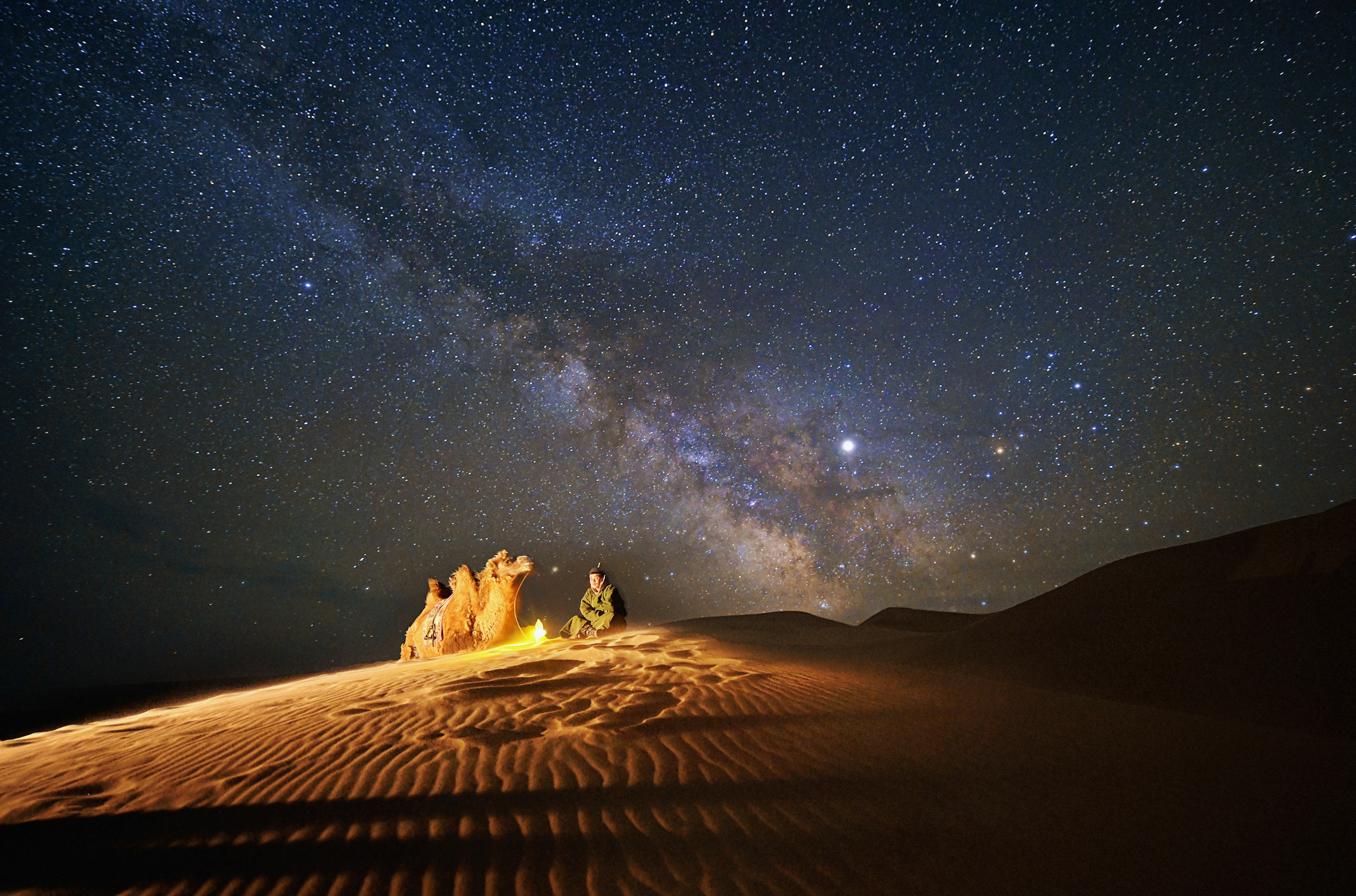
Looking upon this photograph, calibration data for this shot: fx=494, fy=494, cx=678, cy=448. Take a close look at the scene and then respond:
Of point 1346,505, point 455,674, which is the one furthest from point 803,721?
point 1346,505

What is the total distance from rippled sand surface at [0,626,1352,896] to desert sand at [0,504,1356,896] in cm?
2

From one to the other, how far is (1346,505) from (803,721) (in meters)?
7.55

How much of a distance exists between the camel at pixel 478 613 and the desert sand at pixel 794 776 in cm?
836

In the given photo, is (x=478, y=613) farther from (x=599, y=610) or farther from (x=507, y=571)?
(x=599, y=610)

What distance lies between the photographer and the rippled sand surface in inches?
99.2

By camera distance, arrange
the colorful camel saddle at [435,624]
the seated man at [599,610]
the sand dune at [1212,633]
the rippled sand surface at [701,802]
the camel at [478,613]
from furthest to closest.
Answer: the colorful camel saddle at [435,624]
the camel at [478,613]
the seated man at [599,610]
the sand dune at [1212,633]
the rippled sand surface at [701,802]

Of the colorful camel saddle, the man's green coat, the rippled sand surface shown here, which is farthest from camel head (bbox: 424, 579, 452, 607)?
the rippled sand surface

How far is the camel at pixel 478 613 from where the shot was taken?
14.8 metres

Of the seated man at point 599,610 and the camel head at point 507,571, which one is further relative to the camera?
the camel head at point 507,571

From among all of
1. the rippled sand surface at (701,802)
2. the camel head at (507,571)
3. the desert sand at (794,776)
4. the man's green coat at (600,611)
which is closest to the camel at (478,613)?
the camel head at (507,571)

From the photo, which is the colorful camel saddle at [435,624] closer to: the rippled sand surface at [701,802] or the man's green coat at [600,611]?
the man's green coat at [600,611]

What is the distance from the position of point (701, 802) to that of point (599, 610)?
8702 millimetres

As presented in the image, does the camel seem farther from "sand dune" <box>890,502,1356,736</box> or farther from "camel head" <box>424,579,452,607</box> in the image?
"sand dune" <box>890,502,1356,736</box>

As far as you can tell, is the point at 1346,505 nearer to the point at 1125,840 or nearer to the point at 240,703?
the point at 1125,840
